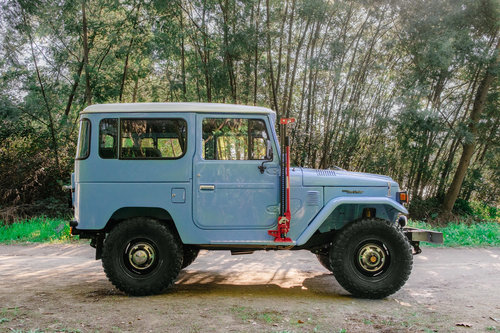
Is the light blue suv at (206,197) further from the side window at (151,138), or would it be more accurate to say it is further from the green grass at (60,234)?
the green grass at (60,234)

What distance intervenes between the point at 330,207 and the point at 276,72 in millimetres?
7664

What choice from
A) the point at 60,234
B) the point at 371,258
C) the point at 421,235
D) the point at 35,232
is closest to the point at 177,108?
the point at 371,258

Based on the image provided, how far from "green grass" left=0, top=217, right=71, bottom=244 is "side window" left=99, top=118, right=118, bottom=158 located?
4.65 metres

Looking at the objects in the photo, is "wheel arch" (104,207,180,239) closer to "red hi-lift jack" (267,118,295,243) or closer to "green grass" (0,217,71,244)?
"red hi-lift jack" (267,118,295,243)

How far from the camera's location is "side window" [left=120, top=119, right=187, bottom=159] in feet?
15.5

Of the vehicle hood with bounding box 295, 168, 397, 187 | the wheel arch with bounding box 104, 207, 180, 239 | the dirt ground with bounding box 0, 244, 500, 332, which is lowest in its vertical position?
the dirt ground with bounding box 0, 244, 500, 332

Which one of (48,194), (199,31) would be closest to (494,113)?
(199,31)

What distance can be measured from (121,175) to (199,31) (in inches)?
284

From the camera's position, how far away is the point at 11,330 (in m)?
3.44

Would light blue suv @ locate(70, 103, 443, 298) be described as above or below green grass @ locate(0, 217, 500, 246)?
above

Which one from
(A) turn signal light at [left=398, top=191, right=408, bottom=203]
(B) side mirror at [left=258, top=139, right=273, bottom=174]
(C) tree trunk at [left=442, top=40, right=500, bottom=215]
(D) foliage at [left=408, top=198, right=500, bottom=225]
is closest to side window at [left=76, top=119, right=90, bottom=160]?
(B) side mirror at [left=258, top=139, right=273, bottom=174]

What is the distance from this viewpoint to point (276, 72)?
1164 cm

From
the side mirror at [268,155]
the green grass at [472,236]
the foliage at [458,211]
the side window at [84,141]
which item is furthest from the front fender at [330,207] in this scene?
the foliage at [458,211]

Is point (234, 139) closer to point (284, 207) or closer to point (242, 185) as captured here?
point (242, 185)
